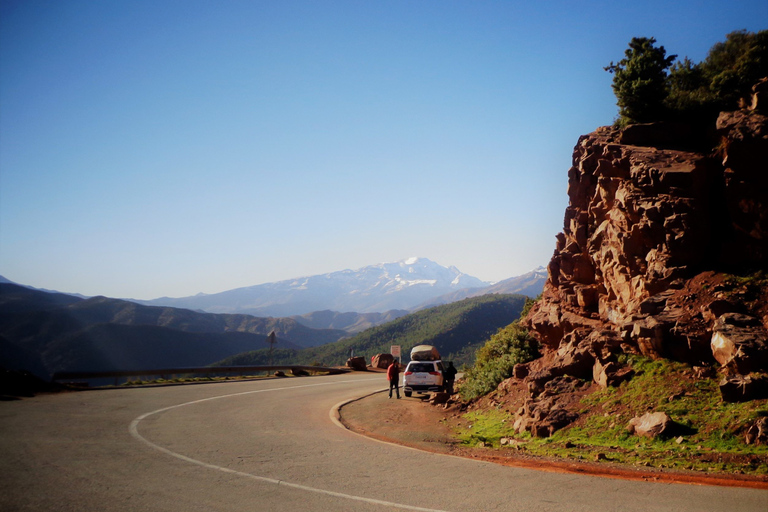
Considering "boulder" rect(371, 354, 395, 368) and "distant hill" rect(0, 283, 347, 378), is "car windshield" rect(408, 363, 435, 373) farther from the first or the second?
"distant hill" rect(0, 283, 347, 378)

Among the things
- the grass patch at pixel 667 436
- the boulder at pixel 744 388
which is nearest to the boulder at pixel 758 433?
the grass patch at pixel 667 436

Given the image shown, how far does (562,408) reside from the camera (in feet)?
41.0

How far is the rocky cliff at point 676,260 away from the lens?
11.4m

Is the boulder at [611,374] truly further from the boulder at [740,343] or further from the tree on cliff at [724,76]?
the tree on cliff at [724,76]

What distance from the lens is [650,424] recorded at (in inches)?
405

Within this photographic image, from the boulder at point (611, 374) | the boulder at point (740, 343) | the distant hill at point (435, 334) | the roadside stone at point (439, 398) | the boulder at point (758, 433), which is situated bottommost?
the distant hill at point (435, 334)

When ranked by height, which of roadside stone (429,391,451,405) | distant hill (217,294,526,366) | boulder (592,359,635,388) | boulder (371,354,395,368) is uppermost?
boulder (592,359,635,388)

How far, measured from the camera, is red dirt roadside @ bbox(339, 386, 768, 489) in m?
8.14

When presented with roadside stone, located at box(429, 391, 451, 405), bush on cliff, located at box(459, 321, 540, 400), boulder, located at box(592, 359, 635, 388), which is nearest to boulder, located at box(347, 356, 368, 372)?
bush on cliff, located at box(459, 321, 540, 400)

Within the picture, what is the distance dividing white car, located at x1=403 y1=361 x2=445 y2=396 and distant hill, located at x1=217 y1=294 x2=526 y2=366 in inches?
3683

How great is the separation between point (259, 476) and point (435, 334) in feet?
424

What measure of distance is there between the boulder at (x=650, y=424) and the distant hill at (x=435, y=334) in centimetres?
10460

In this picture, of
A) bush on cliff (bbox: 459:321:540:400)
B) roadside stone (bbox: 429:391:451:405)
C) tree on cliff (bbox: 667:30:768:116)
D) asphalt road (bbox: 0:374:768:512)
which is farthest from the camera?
roadside stone (bbox: 429:391:451:405)

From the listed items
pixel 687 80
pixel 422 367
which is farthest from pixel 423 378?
pixel 687 80
